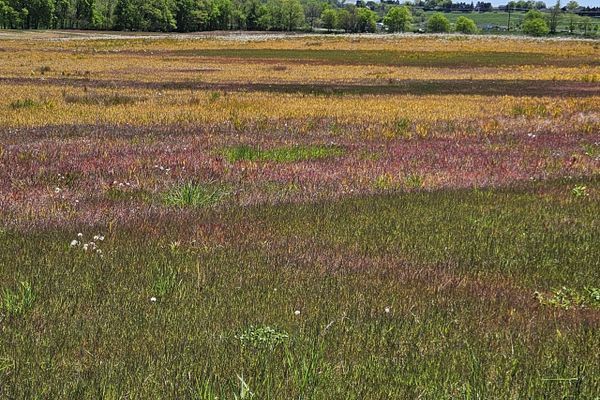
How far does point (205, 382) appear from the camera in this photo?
4074 millimetres

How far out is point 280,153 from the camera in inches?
583

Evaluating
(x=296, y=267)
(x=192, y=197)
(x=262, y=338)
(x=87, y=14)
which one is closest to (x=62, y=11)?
(x=87, y=14)

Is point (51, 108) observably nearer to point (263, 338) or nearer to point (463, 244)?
point (463, 244)

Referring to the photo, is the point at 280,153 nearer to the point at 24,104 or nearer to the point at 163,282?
the point at 163,282

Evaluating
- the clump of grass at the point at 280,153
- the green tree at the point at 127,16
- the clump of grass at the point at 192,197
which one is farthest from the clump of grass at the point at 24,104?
the green tree at the point at 127,16

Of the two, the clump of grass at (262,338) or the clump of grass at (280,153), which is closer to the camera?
the clump of grass at (262,338)

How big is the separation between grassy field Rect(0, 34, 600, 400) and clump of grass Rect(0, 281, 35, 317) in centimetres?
2

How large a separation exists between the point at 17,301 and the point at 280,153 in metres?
9.70

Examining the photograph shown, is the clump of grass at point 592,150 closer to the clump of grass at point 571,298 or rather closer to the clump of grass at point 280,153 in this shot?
the clump of grass at point 280,153

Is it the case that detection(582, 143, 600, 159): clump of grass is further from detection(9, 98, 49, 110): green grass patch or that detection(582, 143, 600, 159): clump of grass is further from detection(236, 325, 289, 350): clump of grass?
detection(9, 98, 49, 110): green grass patch

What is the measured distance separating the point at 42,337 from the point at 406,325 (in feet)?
8.91

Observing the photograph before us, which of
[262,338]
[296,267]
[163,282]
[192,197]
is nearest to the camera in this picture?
[262,338]

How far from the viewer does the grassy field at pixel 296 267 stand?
432 centimetres

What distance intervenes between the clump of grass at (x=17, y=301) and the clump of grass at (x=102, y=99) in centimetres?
2145
